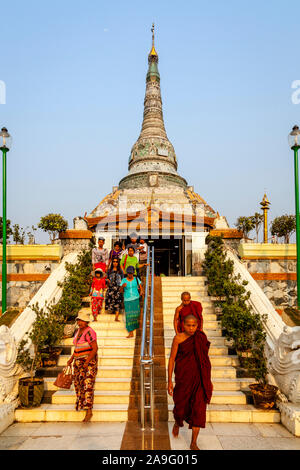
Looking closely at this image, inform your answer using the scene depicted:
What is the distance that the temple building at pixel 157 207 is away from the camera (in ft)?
36.7

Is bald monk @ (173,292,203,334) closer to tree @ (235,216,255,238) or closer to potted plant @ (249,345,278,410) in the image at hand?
potted plant @ (249,345,278,410)

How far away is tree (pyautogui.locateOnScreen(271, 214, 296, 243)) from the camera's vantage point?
1431 inches

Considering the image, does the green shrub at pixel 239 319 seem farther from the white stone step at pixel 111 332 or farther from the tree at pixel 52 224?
the tree at pixel 52 224

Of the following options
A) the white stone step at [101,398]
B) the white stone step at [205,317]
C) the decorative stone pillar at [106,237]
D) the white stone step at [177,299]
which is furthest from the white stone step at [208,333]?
the decorative stone pillar at [106,237]

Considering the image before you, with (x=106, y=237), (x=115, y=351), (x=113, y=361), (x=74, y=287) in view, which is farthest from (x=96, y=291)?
(x=106, y=237)

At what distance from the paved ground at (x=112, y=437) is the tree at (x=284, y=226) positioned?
34477 millimetres

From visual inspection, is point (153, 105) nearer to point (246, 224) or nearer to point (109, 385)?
point (246, 224)

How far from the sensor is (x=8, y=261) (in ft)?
30.1

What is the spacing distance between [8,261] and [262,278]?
6750 millimetres

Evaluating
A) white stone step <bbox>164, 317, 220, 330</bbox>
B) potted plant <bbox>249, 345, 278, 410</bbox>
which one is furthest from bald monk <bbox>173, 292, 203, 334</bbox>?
white stone step <bbox>164, 317, 220, 330</bbox>
